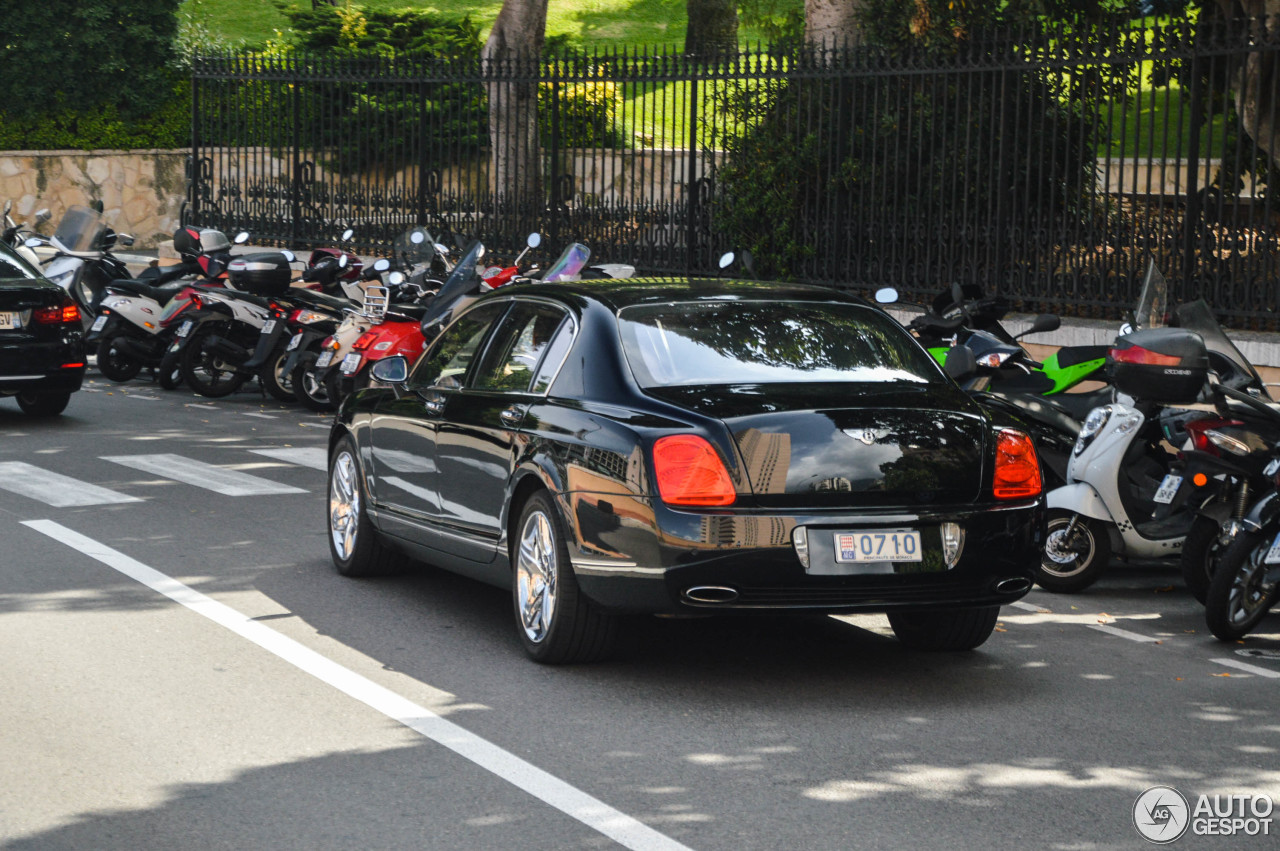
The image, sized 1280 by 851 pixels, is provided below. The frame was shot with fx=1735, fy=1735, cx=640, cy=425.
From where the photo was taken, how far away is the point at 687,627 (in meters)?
7.71

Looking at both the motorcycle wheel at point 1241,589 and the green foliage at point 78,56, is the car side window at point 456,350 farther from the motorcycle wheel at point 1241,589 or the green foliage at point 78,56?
the green foliage at point 78,56

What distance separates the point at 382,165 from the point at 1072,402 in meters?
13.5

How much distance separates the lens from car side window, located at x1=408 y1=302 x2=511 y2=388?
795 cm

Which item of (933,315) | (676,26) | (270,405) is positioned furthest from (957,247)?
(676,26)

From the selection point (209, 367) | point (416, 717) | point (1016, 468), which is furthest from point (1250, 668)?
point (209, 367)

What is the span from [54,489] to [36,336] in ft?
10.8

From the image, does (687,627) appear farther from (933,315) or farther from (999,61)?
(999,61)

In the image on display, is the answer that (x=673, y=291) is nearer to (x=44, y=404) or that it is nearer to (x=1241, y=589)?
(x=1241, y=589)

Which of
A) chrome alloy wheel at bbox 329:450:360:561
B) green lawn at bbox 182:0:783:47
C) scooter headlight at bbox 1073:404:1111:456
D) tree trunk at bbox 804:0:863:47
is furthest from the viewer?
green lawn at bbox 182:0:783:47

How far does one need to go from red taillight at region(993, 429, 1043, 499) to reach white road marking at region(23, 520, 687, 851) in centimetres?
223

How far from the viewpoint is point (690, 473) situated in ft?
20.6

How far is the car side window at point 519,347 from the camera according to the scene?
24.2ft

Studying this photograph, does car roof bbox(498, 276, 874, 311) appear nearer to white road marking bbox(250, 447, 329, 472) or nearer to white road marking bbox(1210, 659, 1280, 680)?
white road marking bbox(1210, 659, 1280, 680)

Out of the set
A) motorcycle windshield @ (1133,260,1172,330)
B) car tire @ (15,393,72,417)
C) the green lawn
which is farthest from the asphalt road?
the green lawn
